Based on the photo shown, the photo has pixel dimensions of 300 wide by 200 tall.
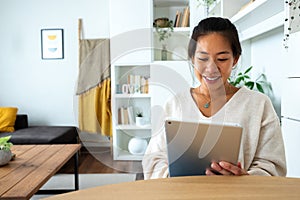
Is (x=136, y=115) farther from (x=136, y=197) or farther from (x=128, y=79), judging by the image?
(x=136, y=197)

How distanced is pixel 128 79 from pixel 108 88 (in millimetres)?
542

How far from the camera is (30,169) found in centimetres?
178

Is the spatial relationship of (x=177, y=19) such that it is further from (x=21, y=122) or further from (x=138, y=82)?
(x=21, y=122)

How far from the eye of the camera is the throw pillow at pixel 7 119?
137 inches

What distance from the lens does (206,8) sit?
133 inches

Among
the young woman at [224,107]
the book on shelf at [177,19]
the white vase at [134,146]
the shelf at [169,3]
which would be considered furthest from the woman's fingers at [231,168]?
the shelf at [169,3]

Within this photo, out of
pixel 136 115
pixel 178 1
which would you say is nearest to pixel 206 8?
pixel 178 1

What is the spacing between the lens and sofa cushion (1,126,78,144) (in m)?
3.12

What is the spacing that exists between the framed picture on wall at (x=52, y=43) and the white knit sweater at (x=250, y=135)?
3.37 meters

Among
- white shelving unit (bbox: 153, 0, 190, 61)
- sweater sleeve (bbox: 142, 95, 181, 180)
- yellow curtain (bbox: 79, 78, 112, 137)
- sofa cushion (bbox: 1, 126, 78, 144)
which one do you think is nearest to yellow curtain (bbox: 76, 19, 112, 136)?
yellow curtain (bbox: 79, 78, 112, 137)

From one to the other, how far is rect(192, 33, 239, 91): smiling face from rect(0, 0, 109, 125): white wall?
3200mm

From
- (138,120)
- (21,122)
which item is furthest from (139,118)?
(21,122)

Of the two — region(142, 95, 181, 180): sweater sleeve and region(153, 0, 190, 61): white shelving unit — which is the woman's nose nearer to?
region(142, 95, 181, 180): sweater sleeve

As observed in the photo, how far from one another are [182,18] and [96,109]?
5.15 feet
